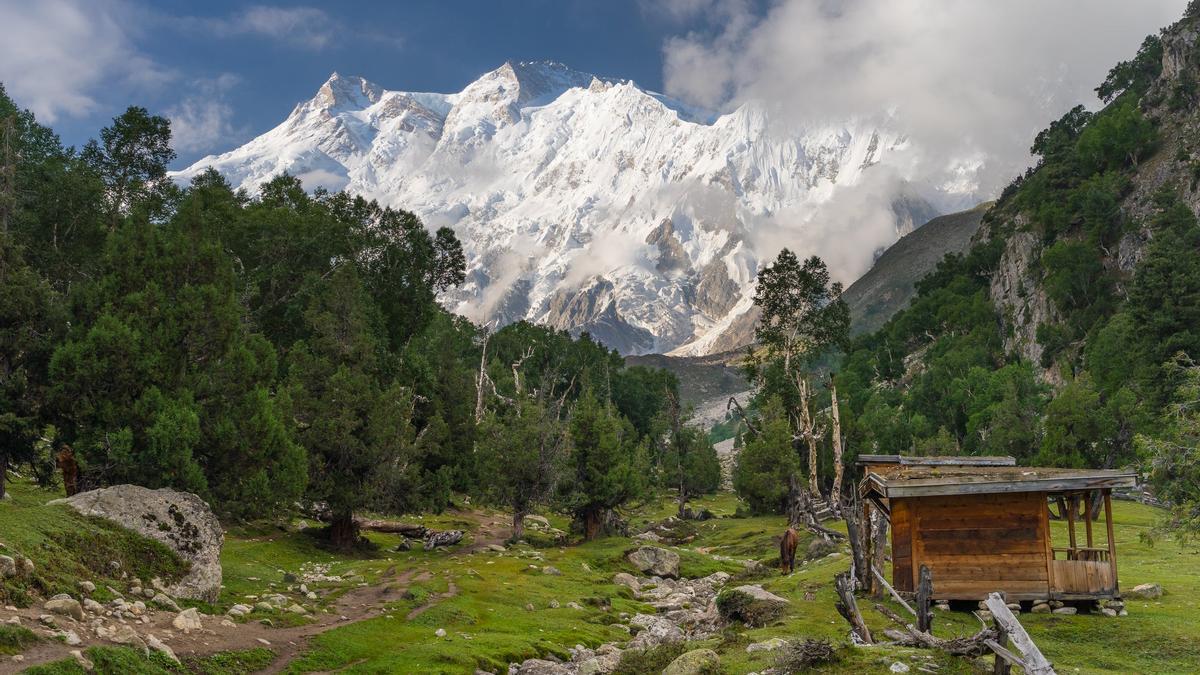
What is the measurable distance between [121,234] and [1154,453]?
121ft

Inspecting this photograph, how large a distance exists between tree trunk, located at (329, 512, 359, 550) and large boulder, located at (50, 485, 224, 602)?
17.4 m

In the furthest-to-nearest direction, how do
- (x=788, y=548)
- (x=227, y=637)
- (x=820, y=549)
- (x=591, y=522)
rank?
(x=591, y=522) < (x=820, y=549) < (x=788, y=548) < (x=227, y=637)

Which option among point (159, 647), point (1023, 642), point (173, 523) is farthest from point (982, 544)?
point (173, 523)

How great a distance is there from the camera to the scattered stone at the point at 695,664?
18719 millimetres

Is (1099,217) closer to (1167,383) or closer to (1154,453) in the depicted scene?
(1167,383)

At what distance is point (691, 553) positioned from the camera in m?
53.1

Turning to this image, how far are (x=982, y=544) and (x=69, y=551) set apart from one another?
2760cm

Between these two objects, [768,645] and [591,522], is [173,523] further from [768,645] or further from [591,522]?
[591,522]

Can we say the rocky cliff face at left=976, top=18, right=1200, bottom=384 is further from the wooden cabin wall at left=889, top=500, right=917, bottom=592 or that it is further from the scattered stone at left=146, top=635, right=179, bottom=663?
the scattered stone at left=146, top=635, right=179, bottom=663

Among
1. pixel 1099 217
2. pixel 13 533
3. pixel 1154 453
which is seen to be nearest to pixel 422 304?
pixel 13 533

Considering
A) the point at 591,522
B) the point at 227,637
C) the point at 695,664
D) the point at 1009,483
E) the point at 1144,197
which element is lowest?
the point at 591,522

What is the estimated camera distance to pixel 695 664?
1905cm

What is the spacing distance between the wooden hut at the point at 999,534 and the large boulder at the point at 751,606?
4928 mm

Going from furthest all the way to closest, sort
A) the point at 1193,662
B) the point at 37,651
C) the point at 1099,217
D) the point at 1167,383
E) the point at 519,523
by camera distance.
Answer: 1. the point at 1099,217
2. the point at 1167,383
3. the point at 519,523
4. the point at 1193,662
5. the point at 37,651
